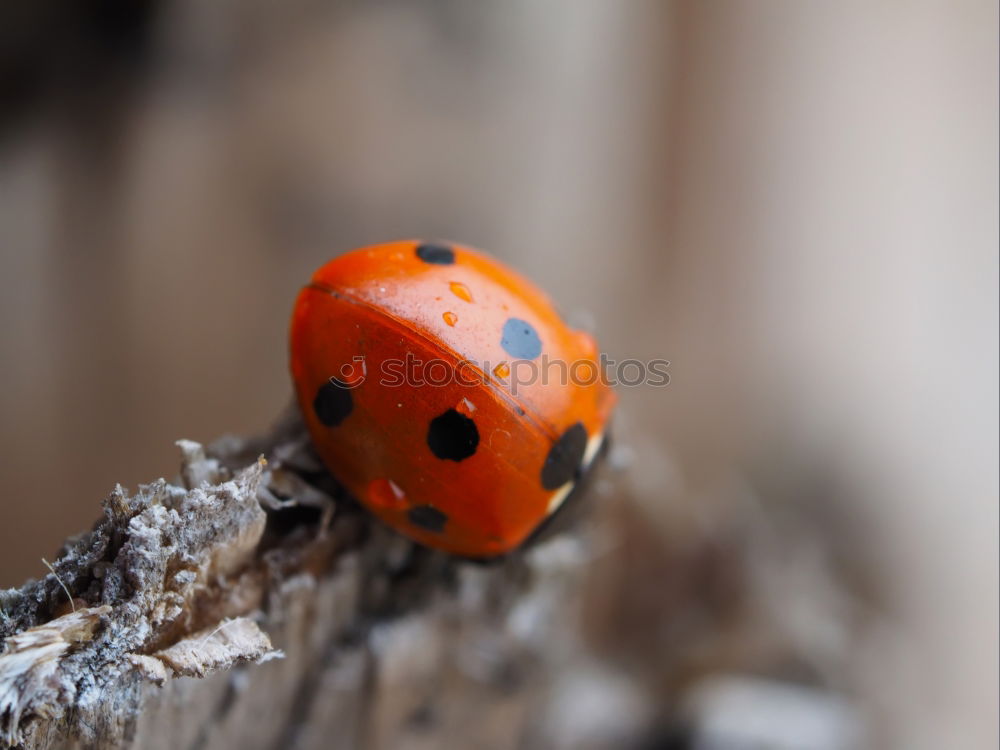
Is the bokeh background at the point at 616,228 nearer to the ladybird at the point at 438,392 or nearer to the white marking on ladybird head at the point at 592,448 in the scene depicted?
the ladybird at the point at 438,392

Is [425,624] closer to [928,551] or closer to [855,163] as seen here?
[928,551]

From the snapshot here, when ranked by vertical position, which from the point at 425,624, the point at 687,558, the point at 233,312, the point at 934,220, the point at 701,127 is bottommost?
the point at 687,558

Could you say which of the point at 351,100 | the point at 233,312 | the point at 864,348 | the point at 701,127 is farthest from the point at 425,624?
the point at 701,127

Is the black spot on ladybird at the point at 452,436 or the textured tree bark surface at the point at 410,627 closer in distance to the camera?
the textured tree bark surface at the point at 410,627

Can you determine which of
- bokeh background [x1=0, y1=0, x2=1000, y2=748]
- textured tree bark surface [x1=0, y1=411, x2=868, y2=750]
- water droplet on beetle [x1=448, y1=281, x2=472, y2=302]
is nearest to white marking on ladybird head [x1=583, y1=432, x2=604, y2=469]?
textured tree bark surface [x1=0, y1=411, x2=868, y2=750]

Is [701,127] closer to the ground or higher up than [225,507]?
higher up

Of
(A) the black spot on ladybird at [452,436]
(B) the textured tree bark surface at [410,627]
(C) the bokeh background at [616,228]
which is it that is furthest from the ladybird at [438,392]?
(C) the bokeh background at [616,228]

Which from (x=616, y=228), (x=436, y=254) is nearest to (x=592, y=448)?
(x=436, y=254)
